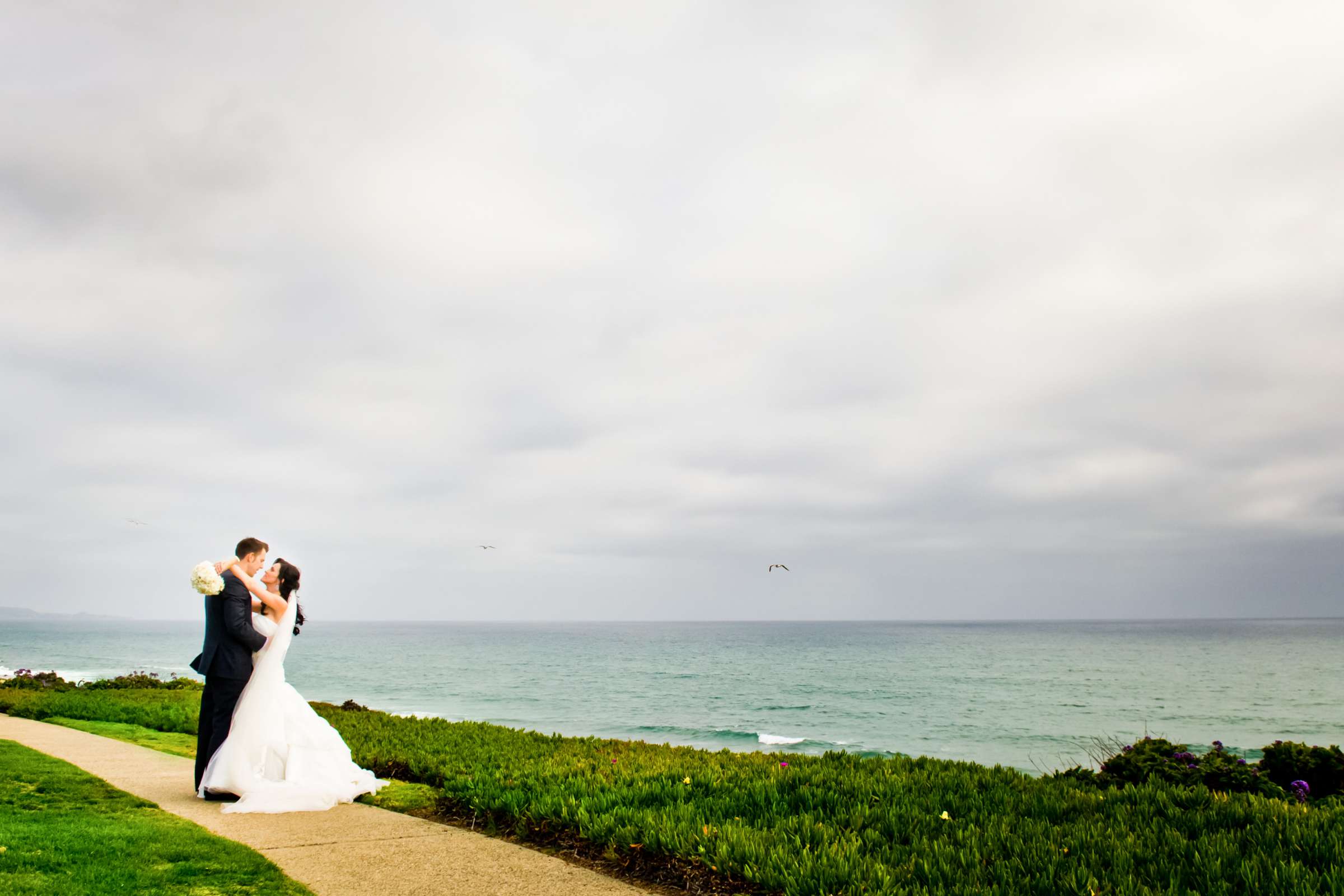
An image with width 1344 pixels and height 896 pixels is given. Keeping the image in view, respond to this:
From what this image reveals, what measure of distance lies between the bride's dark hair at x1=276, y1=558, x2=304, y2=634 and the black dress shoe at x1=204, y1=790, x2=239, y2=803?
1.69 metres

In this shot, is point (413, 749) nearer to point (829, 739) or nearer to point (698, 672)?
point (829, 739)

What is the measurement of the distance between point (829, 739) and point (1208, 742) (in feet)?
53.9

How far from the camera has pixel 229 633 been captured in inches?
324

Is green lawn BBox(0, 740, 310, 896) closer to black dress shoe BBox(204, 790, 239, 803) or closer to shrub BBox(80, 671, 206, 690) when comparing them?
black dress shoe BBox(204, 790, 239, 803)

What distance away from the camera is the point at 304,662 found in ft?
303

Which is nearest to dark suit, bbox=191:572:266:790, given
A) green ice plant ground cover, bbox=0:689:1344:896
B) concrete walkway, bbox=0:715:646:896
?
concrete walkway, bbox=0:715:646:896

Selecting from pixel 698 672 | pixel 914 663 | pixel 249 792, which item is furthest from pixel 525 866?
pixel 914 663

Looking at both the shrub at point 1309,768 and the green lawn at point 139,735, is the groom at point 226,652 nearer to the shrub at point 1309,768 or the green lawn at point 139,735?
the green lawn at point 139,735

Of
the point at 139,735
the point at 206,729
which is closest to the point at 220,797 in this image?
the point at 206,729

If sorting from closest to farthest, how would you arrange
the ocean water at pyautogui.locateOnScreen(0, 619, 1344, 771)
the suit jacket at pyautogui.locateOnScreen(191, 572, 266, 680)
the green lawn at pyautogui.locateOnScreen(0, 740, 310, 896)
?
the green lawn at pyautogui.locateOnScreen(0, 740, 310, 896) < the suit jacket at pyautogui.locateOnScreen(191, 572, 266, 680) < the ocean water at pyautogui.locateOnScreen(0, 619, 1344, 771)

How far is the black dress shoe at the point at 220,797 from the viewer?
8.00 metres

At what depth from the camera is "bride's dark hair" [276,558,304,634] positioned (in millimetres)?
8859

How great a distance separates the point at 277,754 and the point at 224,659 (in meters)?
1.13

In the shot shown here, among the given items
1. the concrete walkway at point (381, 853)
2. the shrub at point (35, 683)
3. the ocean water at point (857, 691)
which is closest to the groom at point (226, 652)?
the concrete walkway at point (381, 853)
